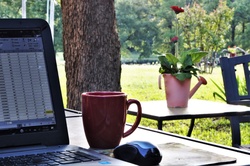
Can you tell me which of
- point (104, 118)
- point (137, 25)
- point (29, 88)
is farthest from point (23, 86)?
point (137, 25)

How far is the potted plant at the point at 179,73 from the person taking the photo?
233 centimetres

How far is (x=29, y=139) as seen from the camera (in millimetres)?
998

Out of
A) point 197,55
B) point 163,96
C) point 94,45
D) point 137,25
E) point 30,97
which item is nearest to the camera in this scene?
point 30,97

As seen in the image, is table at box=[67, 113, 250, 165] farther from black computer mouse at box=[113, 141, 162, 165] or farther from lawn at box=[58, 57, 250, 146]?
lawn at box=[58, 57, 250, 146]

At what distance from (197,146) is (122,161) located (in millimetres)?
279

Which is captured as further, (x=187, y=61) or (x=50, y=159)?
(x=187, y=61)

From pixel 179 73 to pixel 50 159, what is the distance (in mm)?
1474

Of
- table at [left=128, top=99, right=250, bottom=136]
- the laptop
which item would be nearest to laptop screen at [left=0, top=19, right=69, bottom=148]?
the laptop

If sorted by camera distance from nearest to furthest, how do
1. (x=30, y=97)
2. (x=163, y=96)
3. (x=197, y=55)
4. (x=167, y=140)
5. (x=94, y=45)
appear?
(x=30, y=97) → (x=167, y=140) → (x=197, y=55) → (x=94, y=45) → (x=163, y=96)

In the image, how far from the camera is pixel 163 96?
7.39 metres

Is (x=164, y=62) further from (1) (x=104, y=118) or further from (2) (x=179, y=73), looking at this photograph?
(1) (x=104, y=118)

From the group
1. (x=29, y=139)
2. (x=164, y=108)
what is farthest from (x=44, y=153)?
(x=164, y=108)

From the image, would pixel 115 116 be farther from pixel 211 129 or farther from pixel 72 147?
pixel 211 129

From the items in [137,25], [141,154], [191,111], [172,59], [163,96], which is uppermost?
[137,25]
